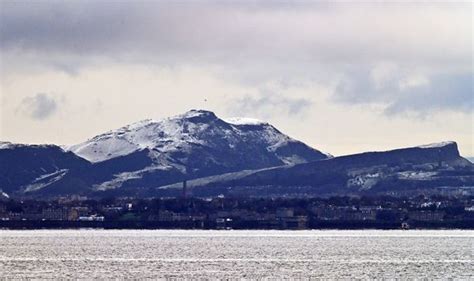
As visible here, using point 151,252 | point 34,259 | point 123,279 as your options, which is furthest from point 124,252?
point 123,279

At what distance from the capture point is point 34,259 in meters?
158

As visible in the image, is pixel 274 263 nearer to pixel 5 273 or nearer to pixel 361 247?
pixel 5 273

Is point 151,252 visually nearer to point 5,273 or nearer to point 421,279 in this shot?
point 5,273

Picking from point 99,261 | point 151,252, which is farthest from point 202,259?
point 151,252

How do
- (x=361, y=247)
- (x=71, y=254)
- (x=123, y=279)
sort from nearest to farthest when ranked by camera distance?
(x=123, y=279) → (x=71, y=254) → (x=361, y=247)

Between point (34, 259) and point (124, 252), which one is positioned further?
point (124, 252)

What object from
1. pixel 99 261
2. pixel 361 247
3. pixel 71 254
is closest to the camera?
pixel 99 261

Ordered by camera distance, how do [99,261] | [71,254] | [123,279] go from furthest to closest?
[71,254], [99,261], [123,279]

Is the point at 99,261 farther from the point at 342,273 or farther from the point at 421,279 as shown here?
the point at 421,279

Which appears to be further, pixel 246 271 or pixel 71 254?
pixel 71 254

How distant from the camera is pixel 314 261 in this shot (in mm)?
151375

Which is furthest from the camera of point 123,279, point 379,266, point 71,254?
point 71,254

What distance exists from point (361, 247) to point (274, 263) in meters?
55.9

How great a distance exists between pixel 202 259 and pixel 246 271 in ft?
89.3
